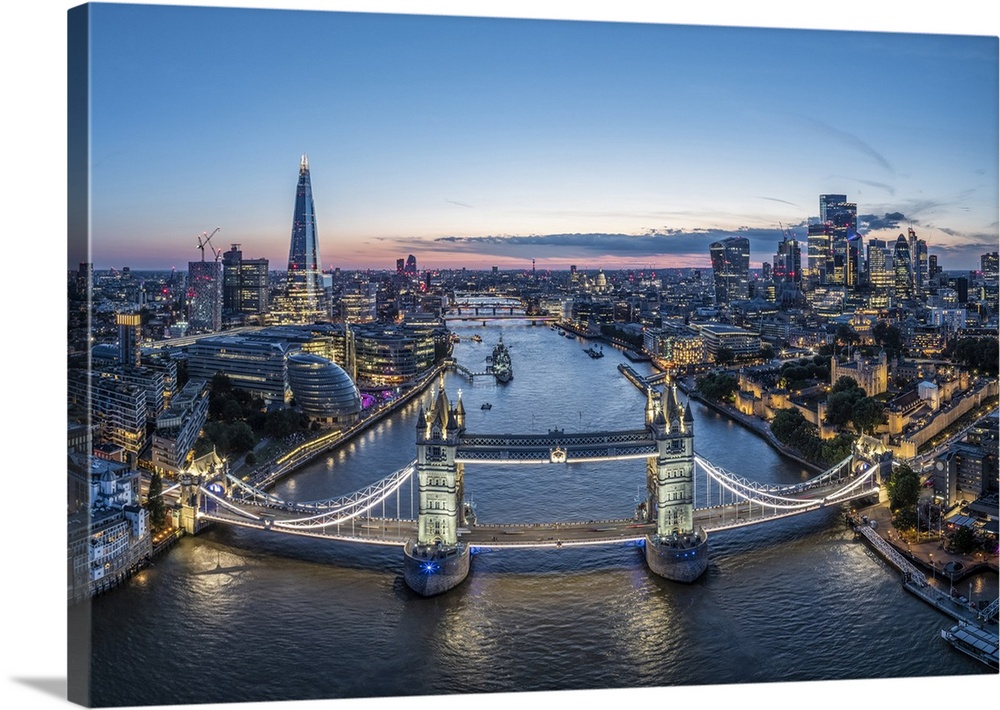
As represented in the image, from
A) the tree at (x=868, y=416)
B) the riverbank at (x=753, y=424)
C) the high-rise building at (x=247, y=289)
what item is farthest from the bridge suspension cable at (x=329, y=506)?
the high-rise building at (x=247, y=289)

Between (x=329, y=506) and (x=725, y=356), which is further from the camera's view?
(x=725, y=356)

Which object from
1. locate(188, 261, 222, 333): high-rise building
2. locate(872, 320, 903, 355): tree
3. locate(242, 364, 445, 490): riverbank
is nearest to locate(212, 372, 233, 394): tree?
locate(242, 364, 445, 490): riverbank

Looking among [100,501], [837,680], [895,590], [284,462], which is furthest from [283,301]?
[837,680]

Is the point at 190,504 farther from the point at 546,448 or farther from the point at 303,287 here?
the point at 303,287

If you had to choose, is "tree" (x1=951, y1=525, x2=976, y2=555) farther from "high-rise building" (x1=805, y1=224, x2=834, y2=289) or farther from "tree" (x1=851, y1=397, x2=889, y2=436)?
"high-rise building" (x1=805, y1=224, x2=834, y2=289)

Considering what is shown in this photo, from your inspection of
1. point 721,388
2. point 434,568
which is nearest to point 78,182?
point 434,568

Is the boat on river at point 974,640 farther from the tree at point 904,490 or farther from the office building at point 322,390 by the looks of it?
the office building at point 322,390
